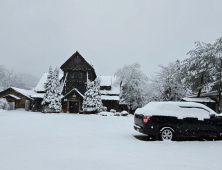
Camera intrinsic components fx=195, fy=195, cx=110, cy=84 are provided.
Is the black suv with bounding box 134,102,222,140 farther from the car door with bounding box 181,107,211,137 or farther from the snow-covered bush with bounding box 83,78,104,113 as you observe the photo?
the snow-covered bush with bounding box 83,78,104,113

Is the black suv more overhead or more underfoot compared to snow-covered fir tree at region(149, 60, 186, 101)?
more underfoot

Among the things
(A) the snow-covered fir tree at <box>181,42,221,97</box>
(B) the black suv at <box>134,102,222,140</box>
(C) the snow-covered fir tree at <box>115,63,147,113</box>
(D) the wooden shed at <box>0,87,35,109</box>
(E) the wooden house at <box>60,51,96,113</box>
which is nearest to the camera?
(B) the black suv at <box>134,102,222,140</box>

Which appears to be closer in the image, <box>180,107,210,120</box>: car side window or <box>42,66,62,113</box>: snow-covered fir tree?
<box>180,107,210,120</box>: car side window

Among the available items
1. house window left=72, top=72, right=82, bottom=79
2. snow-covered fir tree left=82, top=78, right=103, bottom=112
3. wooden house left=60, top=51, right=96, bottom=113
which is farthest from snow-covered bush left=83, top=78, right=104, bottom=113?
house window left=72, top=72, right=82, bottom=79

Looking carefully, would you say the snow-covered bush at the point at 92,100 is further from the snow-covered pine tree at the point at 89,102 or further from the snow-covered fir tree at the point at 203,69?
the snow-covered fir tree at the point at 203,69

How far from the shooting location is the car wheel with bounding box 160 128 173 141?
854 cm

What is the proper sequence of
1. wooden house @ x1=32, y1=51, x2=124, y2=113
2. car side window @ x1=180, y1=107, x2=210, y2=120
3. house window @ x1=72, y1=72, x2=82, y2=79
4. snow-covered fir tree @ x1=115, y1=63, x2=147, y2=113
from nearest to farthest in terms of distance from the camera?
car side window @ x1=180, y1=107, x2=210, y2=120, wooden house @ x1=32, y1=51, x2=124, y2=113, house window @ x1=72, y1=72, x2=82, y2=79, snow-covered fir tree @ x1=115, y1=63, x2=147, y2=113

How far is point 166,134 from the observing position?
8586mm

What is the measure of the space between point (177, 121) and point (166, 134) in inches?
30.0

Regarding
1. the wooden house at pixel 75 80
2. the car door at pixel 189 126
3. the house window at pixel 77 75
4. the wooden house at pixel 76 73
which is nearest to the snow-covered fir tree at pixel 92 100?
the wooden house at pixel 75 80

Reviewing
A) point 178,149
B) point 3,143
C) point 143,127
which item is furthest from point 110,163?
point 3,143

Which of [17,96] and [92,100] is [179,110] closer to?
[92,100]

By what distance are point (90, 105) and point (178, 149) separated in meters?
25.1

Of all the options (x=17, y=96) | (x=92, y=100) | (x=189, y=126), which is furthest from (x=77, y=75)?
(x=189, y=126)
